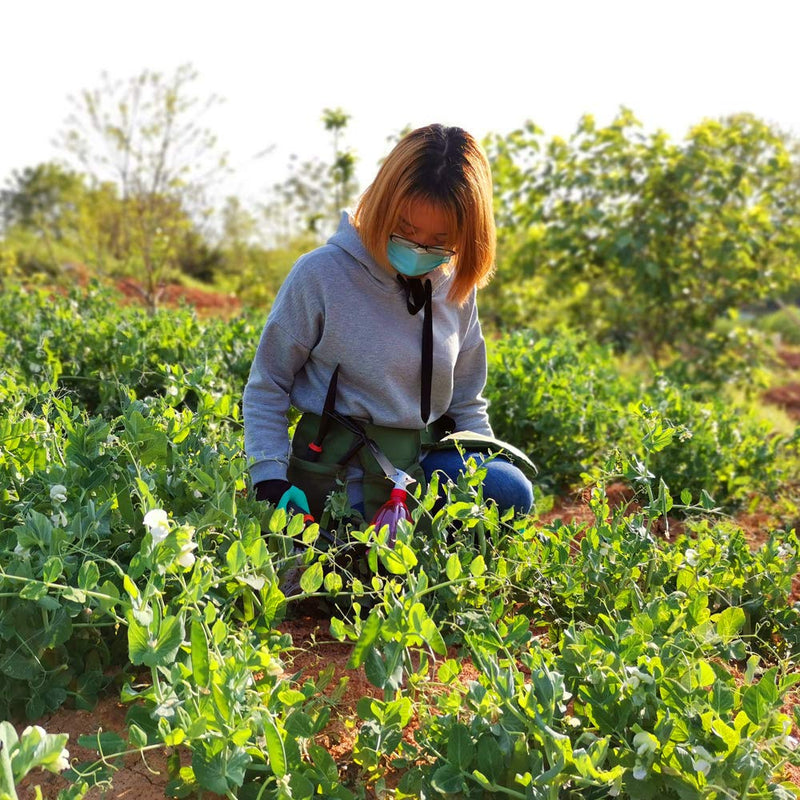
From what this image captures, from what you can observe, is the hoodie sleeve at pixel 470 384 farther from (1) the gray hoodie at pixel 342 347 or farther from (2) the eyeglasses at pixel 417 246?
(2) the eyeglasses at pixel 417 246

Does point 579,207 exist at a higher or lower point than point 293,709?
higher

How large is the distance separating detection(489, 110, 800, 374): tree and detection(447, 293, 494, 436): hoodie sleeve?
4.85 meters

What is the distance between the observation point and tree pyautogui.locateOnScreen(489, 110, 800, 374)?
712cm

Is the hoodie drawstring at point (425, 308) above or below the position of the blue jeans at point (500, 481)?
above

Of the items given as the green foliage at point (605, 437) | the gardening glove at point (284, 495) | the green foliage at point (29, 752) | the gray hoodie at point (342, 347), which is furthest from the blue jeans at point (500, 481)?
the green foliage at point (29, 752)

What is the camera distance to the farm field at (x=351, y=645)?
1.37m

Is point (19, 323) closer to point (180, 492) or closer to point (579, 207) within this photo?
point (180, 492)

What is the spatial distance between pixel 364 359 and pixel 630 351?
6.98 meters

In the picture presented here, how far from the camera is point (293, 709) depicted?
1.49 metres

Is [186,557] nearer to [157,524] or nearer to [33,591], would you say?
[157,524]

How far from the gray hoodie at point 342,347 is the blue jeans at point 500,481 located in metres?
0.13

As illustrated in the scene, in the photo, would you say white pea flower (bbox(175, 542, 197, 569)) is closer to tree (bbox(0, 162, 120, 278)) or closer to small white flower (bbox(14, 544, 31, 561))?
small white flower (bbox(14, 544, 31, 561))

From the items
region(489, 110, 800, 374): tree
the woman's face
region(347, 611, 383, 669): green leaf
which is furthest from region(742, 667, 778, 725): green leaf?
region(489, 110, 800, 374): tree

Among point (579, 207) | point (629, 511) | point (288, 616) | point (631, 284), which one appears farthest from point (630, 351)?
point (288, 616)
